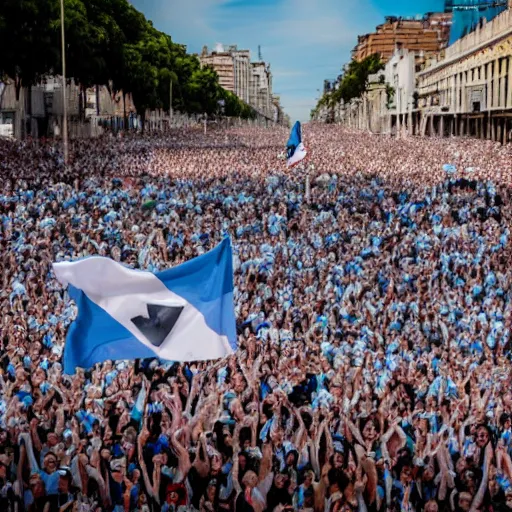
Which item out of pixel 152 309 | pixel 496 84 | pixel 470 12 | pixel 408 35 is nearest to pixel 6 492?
pixel 152 309

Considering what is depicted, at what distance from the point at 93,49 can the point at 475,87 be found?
26.6m

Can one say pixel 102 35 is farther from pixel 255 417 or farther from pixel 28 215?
pixel 255 417

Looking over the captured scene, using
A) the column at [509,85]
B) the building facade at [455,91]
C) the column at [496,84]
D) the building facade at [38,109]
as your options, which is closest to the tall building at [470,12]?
the building facade at [455,91]

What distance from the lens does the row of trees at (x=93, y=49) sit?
155ft

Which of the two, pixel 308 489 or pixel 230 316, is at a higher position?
pixel 230 316

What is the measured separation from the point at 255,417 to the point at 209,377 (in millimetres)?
1252

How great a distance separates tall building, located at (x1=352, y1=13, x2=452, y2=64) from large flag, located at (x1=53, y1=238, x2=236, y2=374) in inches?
6005

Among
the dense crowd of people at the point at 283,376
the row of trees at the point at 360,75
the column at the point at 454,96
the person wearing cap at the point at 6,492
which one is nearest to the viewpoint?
the person wearing cap at the point at 6,492

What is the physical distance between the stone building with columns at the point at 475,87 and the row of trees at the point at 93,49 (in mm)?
20498

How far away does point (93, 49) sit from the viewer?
58.6 metres

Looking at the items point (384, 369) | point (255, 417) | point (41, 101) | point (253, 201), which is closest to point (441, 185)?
point (253, 201)

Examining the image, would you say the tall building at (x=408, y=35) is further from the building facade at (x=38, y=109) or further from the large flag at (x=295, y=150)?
the large flag at (x=295, y=150)

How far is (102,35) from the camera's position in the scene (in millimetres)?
58844

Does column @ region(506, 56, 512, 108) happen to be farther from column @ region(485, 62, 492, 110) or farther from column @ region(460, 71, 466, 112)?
column @ region(460, 71, 466, 112)
